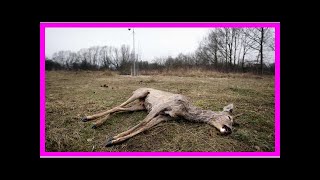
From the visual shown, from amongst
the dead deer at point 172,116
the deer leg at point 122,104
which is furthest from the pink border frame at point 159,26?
the deer leg at point 122,104

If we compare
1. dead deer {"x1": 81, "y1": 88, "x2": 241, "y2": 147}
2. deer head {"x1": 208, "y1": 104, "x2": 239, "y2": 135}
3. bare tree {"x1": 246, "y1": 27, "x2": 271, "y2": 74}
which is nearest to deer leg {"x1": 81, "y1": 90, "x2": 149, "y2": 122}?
dead deer {"x1": 81, "y1": 88, "x2": 241, "y2": 147}

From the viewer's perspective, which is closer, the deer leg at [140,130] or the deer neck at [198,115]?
the deer leg at [140,130]

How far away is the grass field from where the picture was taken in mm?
3527

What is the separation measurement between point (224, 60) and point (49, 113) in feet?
13.7

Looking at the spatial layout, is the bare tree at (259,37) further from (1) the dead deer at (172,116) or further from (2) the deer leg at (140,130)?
(2) the deer leg at (140,130)

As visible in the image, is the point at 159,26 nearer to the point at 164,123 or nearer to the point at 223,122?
the point at 164,123

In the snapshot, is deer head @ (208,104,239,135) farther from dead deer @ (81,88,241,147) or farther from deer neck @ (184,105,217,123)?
deer neck @ (184,105,217,123)

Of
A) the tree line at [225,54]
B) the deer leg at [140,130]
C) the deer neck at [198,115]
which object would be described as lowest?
the deer leg at [140,130]

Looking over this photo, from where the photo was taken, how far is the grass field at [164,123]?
3.53m

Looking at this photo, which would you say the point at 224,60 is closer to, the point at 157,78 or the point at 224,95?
the point at 224,95

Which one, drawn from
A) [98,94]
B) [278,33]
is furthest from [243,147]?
[98,94]

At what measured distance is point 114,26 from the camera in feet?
11.6

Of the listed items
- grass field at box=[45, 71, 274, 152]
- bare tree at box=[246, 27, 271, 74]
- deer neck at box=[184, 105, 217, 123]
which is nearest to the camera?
grass field at box=[45, 71, 274, 152]

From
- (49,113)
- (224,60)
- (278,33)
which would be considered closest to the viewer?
(278,33)
